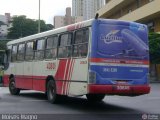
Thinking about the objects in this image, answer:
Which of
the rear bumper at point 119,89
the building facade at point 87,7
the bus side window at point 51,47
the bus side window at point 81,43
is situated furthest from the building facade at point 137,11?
the building facade at point 87,7

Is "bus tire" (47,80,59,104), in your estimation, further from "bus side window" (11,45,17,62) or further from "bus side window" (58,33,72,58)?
"bus side window" (11,45,17,62)

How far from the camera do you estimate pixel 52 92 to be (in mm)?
17438

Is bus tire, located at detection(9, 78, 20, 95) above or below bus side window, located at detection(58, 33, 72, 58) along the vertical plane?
below

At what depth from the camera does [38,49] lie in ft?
63.0

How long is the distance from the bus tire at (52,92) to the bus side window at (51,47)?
40.1 inches

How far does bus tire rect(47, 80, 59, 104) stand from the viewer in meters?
17.2

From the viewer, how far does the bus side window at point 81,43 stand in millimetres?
14933

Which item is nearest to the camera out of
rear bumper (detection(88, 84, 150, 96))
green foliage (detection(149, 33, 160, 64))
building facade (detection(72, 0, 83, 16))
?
rear bumper (detection(88, 84, 150, 96))

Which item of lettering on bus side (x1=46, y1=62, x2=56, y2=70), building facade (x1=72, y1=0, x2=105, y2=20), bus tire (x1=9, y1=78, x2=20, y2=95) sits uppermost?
building facade (x1=72, y1=0, x2=105, y2=20)

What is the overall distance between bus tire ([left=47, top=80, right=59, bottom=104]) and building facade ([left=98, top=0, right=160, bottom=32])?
101 ft

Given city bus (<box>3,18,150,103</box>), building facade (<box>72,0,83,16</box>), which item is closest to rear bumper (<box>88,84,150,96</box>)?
city bus (<box>3,18,150,103</box>)

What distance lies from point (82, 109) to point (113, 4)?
4811cm

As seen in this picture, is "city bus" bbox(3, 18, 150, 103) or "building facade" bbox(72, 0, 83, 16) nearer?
"city bus" bbox(3, 18, 150, 103)

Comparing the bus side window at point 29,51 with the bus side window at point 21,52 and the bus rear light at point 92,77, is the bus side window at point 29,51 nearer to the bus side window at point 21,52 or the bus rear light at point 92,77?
the bus side window at point 21,52
